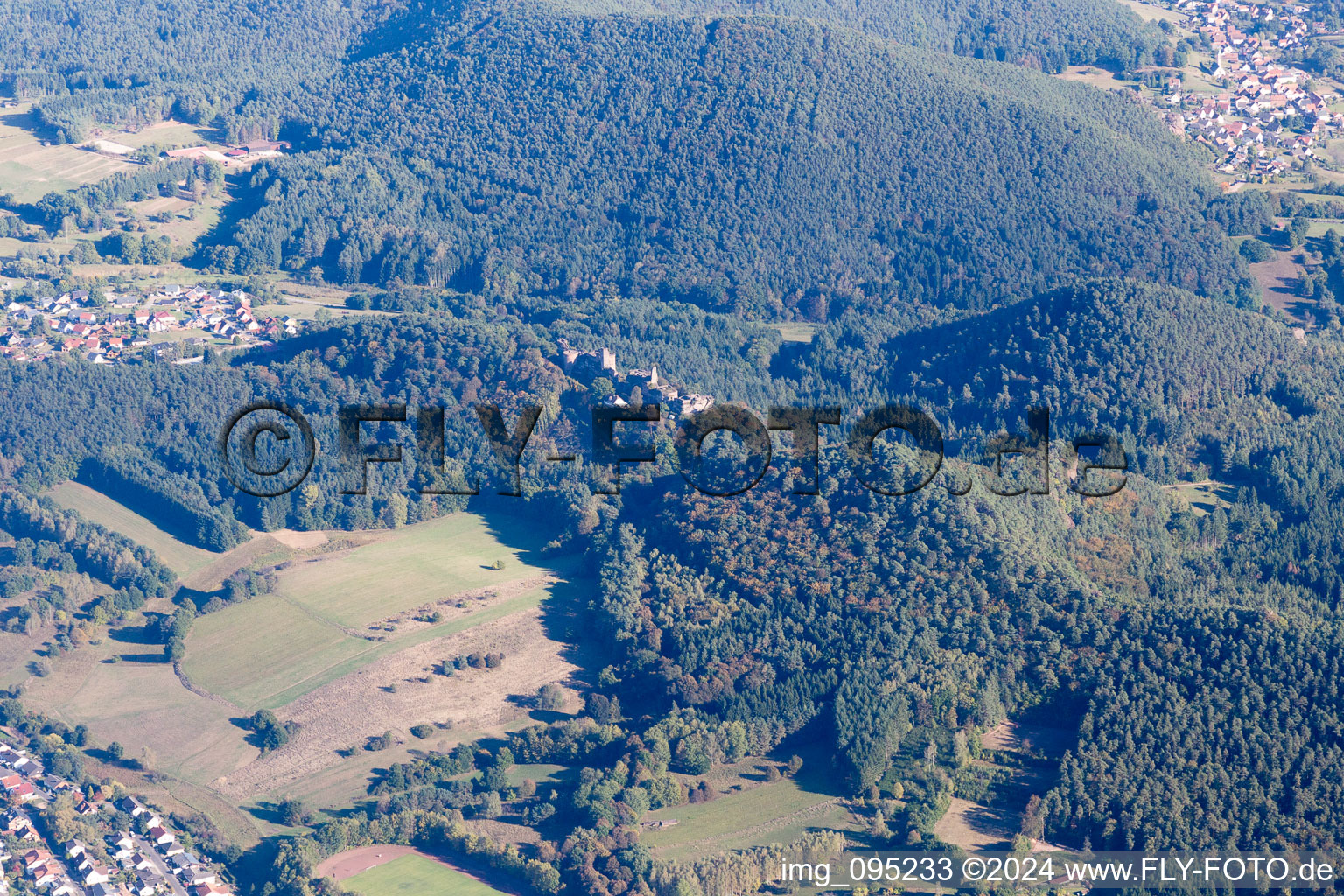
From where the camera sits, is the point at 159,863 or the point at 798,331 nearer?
the point at 159,863

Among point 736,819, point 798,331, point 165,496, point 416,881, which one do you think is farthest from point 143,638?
point 798,331

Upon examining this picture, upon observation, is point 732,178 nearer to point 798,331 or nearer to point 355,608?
point 798,331

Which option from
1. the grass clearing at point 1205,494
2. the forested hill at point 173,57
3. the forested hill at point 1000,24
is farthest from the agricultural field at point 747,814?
the forested hill at point 1000,24

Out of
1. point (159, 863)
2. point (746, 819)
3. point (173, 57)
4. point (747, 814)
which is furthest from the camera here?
point (173, 57)

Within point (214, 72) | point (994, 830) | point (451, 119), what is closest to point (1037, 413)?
point (994, 830)

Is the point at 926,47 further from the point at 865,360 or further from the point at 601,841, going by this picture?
the point at 601,841

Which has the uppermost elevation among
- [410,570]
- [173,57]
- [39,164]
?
[173,57]

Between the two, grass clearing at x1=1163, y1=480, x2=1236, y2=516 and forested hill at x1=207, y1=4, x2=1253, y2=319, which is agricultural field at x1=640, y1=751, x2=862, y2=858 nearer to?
grass clearing at x1=1163, y1=480, x2=1236, y2=516

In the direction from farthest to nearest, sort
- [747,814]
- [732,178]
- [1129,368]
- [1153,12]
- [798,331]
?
[1153,12] → [732,178] → [798,331] → [1129,368] → [747,814]

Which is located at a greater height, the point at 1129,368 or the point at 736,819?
the point at 1129,368
